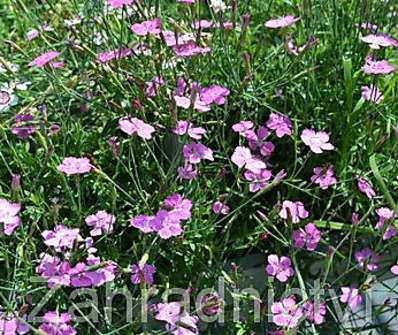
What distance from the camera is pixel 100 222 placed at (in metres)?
1.36

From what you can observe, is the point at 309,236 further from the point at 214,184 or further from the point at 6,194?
the point at 6,194

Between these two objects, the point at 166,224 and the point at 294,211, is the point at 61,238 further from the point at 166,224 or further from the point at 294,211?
the point at 294,211

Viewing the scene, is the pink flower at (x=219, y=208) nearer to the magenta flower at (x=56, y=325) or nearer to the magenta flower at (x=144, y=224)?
the magenta flower at (x=144, y=224)

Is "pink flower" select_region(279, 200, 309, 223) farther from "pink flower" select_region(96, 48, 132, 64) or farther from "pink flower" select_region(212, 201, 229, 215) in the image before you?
"pink flower" select_region(96, 48, 132, 64)

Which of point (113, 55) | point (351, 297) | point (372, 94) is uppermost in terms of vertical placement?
point (113, 55)

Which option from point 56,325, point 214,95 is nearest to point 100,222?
point 56,325

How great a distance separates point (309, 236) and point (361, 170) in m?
0.23

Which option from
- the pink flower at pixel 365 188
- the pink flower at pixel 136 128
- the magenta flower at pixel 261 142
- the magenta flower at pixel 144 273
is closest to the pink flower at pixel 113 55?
the pink flower at pixel 136 128

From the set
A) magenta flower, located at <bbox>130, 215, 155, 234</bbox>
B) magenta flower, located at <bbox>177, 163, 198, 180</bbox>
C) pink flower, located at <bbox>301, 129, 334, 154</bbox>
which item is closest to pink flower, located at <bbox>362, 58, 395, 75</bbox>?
pink flower, located at <bbox>301, 129, 334, 154</bbox>

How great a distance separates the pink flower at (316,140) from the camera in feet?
4.80

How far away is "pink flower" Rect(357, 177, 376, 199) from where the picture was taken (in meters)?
1.47

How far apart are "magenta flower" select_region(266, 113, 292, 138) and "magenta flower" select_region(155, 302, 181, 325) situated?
406 millimetres

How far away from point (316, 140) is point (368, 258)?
9.7 inches

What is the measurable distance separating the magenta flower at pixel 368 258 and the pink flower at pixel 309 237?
0.08 m
